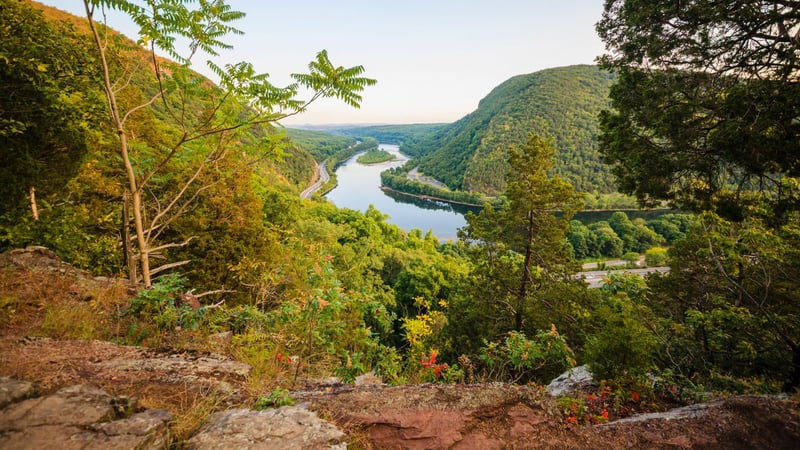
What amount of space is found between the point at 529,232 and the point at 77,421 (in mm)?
10862

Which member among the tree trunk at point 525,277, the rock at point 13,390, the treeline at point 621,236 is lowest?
the treeline at point 621,236

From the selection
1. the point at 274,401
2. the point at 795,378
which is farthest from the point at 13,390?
the point at 795,378

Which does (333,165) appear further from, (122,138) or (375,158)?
(122,138)

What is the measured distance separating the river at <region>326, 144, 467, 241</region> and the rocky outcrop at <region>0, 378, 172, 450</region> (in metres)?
61.1

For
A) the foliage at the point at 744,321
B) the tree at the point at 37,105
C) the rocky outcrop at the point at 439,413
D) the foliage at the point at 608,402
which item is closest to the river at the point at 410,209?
the foliage at the point at 744,321

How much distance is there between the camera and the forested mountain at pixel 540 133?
3851 inches

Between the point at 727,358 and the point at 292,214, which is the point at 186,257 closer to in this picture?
the point at 292,214

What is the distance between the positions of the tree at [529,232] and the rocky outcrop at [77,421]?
990 cm

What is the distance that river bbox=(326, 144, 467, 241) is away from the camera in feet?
245

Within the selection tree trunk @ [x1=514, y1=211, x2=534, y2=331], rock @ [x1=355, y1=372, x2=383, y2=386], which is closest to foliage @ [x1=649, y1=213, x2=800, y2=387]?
tree trunk @ [x1=514, y1=211, x2=534, y2=331]

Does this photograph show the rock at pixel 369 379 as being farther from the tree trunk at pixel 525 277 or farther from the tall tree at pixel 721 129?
the tree trunk at pixel 525 277

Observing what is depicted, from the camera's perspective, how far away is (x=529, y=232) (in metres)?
10.6

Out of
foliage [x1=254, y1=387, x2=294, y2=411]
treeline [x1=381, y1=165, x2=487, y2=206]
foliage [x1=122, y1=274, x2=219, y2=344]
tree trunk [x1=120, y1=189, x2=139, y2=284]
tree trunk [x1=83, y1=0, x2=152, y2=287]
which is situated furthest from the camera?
treeline [x1=381, y1=165, x2=487, y2=206]

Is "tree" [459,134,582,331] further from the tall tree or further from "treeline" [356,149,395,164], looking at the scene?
"treeline" [356,149,395,164]
